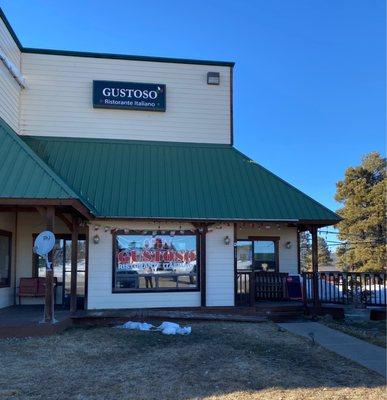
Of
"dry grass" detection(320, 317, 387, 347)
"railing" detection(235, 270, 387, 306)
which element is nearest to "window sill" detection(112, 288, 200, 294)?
"railing" detection(235, 270, 387, 306)

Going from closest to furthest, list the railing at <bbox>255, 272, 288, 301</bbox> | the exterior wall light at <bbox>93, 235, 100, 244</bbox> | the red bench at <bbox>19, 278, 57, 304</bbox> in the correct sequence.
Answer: the exterior wall light at <bbox>93, 235, 100, 244</bbox>
the red bench at <bbox>19, 278, 57, 304</bbox>
the railing at <bbox>255, 272, 288, 301</bbox>

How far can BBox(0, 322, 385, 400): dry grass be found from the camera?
6.88 metres

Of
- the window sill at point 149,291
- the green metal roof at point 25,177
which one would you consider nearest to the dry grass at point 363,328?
the window sill at point 149,291

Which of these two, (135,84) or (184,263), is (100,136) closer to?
(135,84)

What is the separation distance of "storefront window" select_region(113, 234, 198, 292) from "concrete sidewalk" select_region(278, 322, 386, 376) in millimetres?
3109

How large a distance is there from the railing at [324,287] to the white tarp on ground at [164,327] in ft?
11.5

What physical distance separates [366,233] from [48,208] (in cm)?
2850

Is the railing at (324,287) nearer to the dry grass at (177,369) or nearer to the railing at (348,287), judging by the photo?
the railing at (348,287)

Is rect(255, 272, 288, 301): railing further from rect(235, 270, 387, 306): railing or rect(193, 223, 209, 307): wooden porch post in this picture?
rect(193, 223, 209, 307): wooden porch post

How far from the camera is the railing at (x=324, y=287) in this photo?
15.0 m

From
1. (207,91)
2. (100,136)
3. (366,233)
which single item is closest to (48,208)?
(100,136)

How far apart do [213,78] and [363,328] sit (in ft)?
30.3

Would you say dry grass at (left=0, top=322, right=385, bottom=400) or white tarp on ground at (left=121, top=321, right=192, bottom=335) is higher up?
white tarp on ground at (left=121, top=321, right=192, bottom=335)

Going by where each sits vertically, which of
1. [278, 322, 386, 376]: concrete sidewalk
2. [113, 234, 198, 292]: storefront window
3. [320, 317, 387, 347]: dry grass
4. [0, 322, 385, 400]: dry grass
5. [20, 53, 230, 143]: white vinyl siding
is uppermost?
[20, 53, 230, 143]: white vinyl siding
